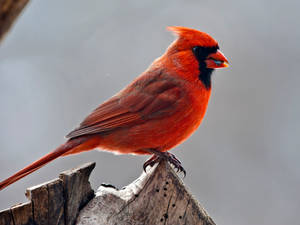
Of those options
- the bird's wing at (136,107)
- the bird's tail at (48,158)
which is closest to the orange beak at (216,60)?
the bird's wing at (136,107)

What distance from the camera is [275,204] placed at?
468 cm

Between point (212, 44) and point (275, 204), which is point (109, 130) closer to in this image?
point (212, 44)

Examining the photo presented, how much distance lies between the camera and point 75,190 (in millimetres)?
2477

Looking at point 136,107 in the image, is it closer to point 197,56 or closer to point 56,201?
point 197,56

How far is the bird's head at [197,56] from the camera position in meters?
3.54

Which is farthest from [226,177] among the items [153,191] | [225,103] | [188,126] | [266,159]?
[153,191]

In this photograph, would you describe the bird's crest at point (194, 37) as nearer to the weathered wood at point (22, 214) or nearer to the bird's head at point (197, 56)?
the bird's head at point (197, 56)

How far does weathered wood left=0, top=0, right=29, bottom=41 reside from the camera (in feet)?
5.27

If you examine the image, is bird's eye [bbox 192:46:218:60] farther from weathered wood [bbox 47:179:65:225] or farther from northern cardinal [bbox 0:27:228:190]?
weathered wood [bbox 47:179:65:225]

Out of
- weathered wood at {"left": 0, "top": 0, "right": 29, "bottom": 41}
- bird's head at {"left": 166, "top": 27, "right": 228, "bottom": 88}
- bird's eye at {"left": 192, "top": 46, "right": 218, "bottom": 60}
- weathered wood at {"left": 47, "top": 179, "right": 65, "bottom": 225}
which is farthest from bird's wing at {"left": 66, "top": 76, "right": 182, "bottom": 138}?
weathered wood at {"left": 0, "top": 0, "right": 29, "bottom": 41}

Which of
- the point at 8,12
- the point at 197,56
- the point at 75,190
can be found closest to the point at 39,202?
the point at 75,190

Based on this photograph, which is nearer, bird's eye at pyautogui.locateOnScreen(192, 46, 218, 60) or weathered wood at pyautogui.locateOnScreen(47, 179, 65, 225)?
weathered wood at pyautogui.locateOnScreen(47, 179, 65, 225)

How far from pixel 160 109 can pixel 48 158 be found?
0.84m

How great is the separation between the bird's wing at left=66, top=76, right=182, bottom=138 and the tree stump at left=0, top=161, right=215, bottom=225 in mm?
750
